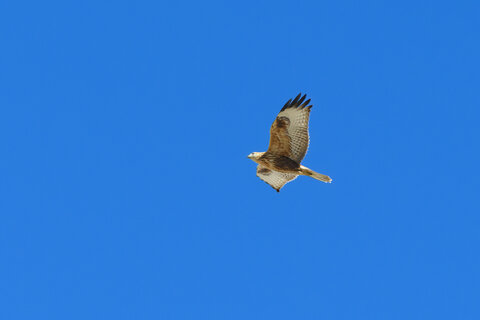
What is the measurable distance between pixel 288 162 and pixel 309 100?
1.75 metres

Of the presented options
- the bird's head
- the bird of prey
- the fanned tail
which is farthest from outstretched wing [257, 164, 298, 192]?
the fanned tail

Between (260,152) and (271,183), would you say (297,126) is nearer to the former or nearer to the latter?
(260,152)

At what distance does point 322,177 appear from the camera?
1628 centimetres

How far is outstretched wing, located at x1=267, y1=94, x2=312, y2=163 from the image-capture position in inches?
634

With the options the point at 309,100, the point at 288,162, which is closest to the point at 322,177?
the point at 288,162

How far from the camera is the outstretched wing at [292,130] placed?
1611 cm

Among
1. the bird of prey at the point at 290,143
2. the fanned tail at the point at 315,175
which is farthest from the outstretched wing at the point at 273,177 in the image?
the fanned tail at the point at 315,175

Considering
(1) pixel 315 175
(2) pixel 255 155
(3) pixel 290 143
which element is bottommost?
(1) pixel 315 175

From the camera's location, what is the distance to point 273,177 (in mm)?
18500

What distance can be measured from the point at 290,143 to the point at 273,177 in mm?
2328

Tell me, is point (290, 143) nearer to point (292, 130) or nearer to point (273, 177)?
point (292, 130)

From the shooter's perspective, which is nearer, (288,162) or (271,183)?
(288,162)

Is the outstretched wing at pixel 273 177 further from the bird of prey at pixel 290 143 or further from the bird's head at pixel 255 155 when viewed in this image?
the bird's head at pixel 255 155

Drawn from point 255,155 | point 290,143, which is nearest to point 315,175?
point 290,143
